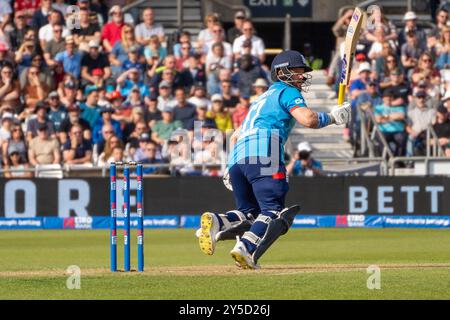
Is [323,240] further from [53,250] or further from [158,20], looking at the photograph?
[158,20]

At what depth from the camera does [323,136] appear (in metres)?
24.2

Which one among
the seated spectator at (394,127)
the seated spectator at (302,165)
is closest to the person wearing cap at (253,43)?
the seated spectator at (394,127)

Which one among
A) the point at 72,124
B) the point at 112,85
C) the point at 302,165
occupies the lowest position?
the point at 302,165

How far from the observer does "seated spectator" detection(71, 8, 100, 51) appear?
24156 mm

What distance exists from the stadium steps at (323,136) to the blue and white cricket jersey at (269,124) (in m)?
12.0

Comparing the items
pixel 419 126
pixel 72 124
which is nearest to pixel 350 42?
pixel 419 126

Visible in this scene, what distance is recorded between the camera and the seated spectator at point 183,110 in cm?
2217

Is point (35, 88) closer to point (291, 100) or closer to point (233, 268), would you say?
point (233, 268)

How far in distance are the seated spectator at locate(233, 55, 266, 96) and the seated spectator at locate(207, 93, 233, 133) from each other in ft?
3.55

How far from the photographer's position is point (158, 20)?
26719mm

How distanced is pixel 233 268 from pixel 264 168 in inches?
49.8

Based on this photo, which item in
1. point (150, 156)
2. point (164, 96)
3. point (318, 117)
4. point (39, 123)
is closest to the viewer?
point (318, 117)

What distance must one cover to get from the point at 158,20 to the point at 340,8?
157 inches
